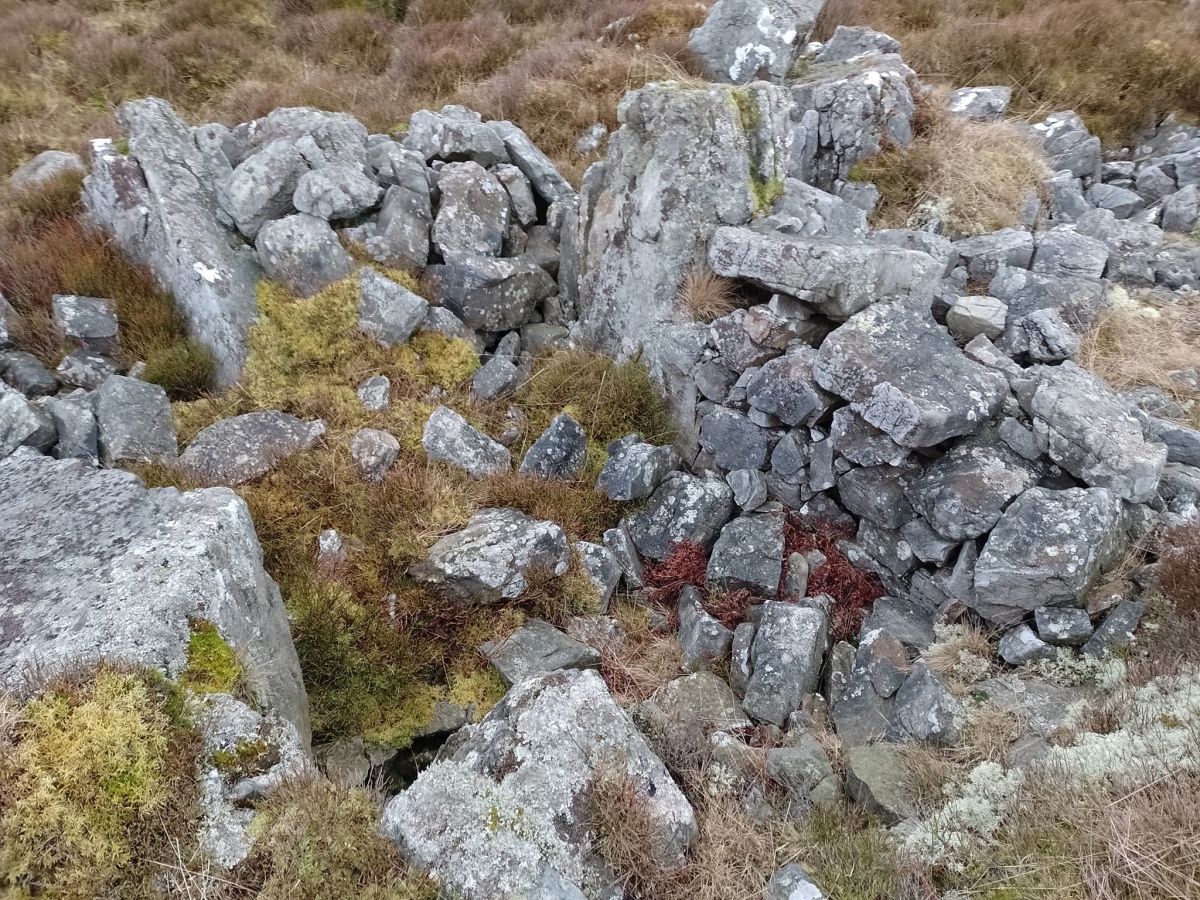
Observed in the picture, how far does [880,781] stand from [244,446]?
503 cm

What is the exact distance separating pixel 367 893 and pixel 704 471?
388cm

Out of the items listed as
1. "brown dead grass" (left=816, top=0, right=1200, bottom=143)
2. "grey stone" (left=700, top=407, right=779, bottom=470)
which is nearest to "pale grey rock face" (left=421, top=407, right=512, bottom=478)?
"grey stone" (left=700, top=407, right=779, bottom=470)

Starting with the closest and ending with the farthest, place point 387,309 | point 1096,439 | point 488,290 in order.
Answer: point 1096,439 → point 387,309 → point 488,290

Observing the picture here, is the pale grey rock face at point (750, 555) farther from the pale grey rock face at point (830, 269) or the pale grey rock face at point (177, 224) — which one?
the pale grey rock face at point (177, 224)

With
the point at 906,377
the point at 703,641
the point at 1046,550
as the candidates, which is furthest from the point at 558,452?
the point at 1046,550

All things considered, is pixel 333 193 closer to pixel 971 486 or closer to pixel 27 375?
pixel 27 375

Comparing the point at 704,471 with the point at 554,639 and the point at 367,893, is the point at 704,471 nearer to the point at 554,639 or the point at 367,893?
the point at 554,639

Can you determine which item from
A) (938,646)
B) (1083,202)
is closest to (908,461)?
(938,646)

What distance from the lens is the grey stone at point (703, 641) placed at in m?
4.85

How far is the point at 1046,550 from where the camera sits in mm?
4227

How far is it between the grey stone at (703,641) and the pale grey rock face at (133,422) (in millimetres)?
4193

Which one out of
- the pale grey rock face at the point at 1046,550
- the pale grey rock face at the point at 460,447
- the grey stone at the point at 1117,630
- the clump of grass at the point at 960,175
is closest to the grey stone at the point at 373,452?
the pale grey rock face at the point at 460,447

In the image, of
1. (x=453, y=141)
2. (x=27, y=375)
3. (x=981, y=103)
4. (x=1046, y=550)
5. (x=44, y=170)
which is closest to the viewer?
(x=1046, y=550)

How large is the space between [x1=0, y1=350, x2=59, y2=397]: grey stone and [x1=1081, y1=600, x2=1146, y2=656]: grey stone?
812 centimetres
